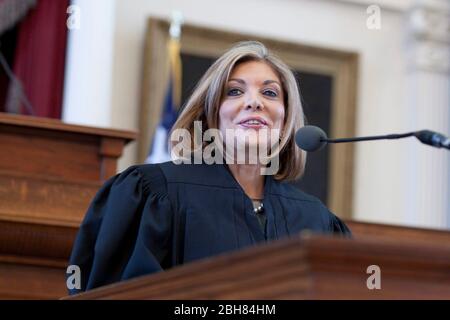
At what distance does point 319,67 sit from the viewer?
29.4ft

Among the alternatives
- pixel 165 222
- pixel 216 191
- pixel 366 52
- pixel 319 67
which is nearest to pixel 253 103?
pixel 216 191

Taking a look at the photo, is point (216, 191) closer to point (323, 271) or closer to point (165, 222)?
point (165, 222)

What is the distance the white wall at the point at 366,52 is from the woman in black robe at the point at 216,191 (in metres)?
5.07

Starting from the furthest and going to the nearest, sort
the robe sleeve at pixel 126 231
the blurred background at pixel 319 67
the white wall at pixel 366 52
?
the white wall at pixel 366 52
the blurred background at pixel 319 67
the robe sleeve at pixel 126 231

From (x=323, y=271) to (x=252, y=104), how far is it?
5.20 feet

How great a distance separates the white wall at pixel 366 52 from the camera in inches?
347

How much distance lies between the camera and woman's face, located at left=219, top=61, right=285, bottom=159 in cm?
350

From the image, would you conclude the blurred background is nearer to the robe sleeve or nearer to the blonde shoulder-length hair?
the blonde shoulder-length hair

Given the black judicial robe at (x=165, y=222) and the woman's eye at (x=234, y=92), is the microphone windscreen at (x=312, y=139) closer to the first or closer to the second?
the black judicial robe at (x=165, y=222)

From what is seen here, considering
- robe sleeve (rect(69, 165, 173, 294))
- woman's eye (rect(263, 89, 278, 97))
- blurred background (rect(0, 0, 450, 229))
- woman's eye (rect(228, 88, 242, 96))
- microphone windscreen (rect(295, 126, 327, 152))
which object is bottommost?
robe sleeve (rect(69, 165, 173, 294))

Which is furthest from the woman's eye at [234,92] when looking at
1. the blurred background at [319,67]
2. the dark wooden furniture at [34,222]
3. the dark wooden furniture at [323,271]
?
the blurred background at [319,67]

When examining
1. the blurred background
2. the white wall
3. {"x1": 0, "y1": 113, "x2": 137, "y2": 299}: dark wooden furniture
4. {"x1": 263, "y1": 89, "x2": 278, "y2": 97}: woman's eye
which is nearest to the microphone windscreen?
{"x1": 263, "y1": 89, "x2": 278, "y2": 97}: woman's eye

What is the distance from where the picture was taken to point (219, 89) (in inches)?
140
